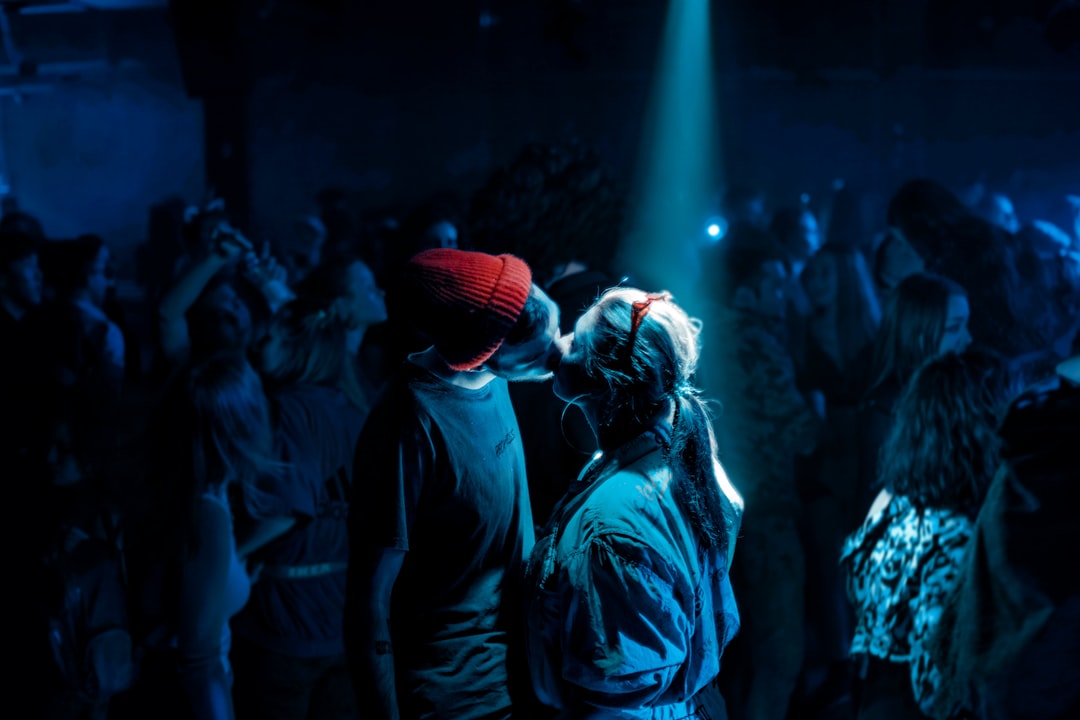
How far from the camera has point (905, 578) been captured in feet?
7.38

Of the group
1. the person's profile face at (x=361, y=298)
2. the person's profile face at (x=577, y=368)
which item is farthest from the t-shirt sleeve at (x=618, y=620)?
the person's profile face at (x=361, y=298)

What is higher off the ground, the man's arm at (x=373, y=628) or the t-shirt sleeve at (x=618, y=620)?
the t-shirt sleeve at (x=618, y=620)

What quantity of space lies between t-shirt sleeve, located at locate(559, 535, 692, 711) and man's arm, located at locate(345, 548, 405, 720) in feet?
1.37

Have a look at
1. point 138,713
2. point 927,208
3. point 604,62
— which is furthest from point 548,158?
point 604,62

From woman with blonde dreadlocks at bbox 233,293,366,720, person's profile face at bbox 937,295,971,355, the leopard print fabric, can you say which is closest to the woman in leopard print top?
the leopard print fabric

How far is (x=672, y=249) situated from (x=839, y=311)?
235 centimetres

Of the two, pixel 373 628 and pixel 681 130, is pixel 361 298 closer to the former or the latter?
pixel 373 628

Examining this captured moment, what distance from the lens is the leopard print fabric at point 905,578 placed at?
2158 mm

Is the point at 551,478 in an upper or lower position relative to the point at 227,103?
lower

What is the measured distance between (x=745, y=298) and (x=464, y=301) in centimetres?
214

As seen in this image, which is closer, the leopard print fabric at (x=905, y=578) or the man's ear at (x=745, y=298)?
the leopard print fabric at (x=905, y=578)

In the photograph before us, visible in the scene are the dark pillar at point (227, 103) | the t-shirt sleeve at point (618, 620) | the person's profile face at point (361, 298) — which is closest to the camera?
the t-shirt sleeve at point (618, 620)

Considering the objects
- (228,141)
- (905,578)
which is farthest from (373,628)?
(228,141)

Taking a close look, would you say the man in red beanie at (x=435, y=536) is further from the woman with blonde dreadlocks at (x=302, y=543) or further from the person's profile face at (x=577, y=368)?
the woman with blonde dreadlocks at (x=302, y=543)
